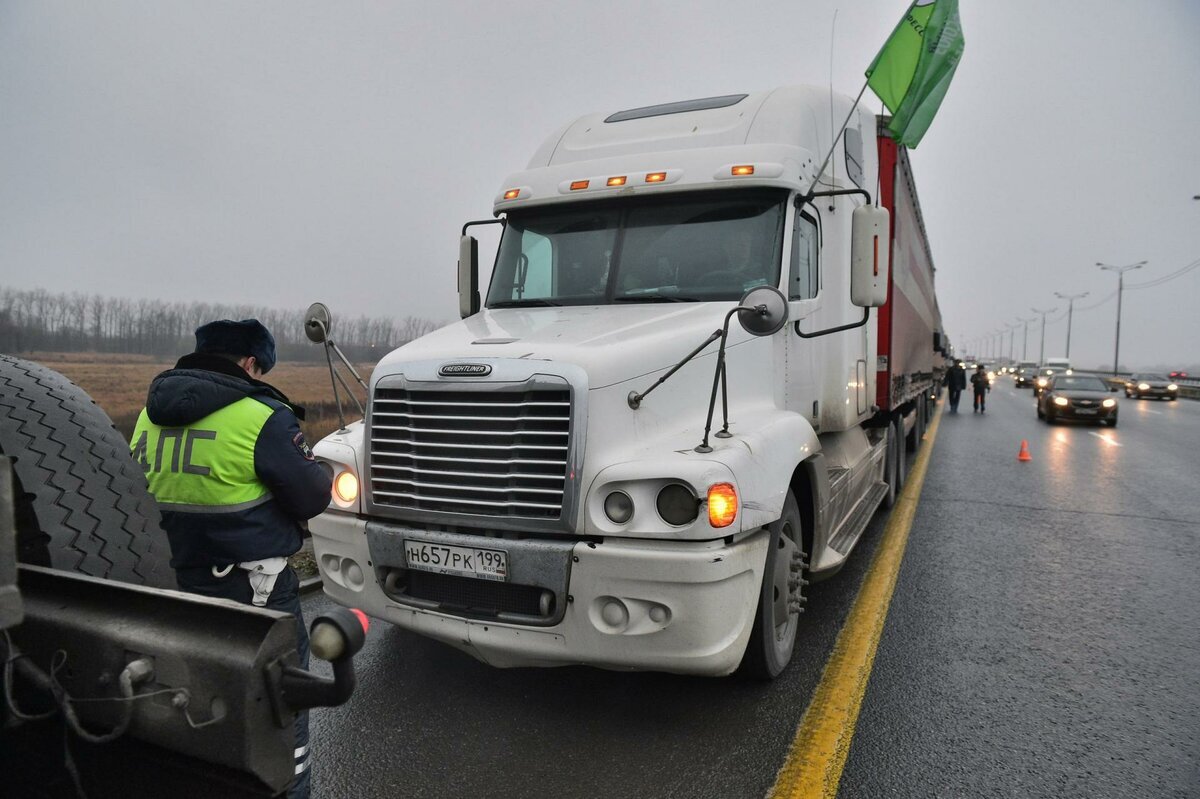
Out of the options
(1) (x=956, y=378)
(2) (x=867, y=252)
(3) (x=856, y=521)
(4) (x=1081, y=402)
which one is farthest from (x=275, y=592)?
(1) (x=956, y=378)

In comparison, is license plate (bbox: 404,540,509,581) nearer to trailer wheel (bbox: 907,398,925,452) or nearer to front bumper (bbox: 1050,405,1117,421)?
trailer wheel (bbox: 907,398,925,452)

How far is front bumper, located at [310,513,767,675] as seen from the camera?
3.24 metres

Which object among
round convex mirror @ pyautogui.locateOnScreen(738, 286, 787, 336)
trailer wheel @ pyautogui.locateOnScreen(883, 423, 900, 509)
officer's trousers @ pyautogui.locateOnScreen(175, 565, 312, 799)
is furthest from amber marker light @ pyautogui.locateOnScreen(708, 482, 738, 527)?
trailer wheel @ pyautogui.locateOnScreen(883, 423, 900, 509)

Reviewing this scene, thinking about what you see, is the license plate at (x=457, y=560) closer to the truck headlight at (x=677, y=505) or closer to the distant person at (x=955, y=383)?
the truck headlight at (x=677, y=505)

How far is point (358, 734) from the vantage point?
11.8 ft

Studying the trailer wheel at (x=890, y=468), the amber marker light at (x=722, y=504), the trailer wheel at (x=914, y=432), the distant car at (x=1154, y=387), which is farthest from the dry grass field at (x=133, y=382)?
the distant car at (x=1154, y=387)

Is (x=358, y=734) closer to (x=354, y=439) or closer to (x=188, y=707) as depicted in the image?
(x=354, y=439)

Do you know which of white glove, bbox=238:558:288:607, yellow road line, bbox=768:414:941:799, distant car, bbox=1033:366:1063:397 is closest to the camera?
white glove, bbox=238:558:288:607

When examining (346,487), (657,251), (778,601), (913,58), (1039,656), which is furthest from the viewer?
(913,58)

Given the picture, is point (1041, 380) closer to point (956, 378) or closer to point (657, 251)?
point (956, 378)

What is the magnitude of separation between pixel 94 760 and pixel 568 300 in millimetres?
3549

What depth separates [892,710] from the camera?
12.4 feet

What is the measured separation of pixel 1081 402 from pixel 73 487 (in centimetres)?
2356

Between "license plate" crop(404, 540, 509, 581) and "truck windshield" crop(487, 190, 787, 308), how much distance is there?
1860 mm
